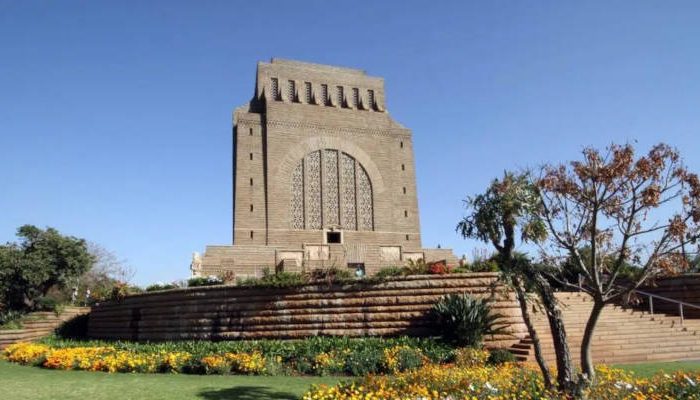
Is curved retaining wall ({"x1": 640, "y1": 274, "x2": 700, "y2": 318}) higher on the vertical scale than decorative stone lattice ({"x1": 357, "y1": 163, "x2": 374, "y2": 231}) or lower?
lower

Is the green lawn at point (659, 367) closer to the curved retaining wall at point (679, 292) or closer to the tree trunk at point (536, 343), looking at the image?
the tree trunk at point (536, 343)

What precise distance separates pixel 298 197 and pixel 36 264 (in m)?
15.2

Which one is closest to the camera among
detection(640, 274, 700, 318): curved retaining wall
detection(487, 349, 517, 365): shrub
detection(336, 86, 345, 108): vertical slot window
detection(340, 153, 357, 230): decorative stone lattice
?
detection(487, 349, 517, 365): shrub

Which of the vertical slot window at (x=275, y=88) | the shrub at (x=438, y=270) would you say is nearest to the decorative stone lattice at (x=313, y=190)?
the vertical slot window at (x=275, y=88)

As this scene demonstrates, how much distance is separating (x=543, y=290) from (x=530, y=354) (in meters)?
5.37

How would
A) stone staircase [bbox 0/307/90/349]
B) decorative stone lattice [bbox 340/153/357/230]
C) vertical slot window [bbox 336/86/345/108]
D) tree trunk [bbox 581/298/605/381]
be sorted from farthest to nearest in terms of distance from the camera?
vertical slot window [bbox 336/86/345/108], decorative stone lattice [bbox 340/153/357/230], stone staircase [bbox 0/307/90/349], tree trunk [bbox 581/298/605/381]

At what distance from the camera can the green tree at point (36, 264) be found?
84.5ft

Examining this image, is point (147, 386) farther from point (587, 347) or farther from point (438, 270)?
point (438, 270)

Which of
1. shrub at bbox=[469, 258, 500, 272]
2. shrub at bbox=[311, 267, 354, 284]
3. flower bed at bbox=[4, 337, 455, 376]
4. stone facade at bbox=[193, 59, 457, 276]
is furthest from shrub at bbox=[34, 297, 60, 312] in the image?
A: shrub at bbox=[469, 258, 500, 272]

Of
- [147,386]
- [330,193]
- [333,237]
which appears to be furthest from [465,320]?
[330,193]

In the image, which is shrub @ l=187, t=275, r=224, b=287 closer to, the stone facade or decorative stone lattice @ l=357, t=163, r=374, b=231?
the stone facade

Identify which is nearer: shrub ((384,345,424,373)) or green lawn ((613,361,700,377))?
green lawn ((613,361,700,377))

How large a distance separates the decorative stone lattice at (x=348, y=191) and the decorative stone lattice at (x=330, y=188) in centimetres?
42

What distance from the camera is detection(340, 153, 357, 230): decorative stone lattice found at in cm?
3591
